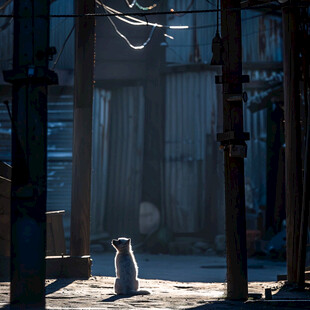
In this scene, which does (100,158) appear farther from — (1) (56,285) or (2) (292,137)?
(2) (292,137)

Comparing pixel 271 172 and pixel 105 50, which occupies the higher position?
pixel 105 50

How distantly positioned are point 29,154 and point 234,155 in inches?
128

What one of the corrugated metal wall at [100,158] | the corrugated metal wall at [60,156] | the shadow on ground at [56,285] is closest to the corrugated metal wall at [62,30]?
the corrugated metal wall at [60,156]

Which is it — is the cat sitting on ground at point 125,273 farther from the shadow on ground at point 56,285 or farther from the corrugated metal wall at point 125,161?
the corrugated metal wall at point 125,161

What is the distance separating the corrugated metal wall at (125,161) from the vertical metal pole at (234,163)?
1301 centimetres

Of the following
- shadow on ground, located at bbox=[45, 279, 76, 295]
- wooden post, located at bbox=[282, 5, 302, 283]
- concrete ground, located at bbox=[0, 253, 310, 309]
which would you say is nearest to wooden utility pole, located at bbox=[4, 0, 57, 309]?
concrete ground, located at bbox=[0, 253, 310, 309]

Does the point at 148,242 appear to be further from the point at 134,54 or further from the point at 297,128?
the point at 297,128

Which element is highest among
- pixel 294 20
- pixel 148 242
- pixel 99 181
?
pixel 294 20

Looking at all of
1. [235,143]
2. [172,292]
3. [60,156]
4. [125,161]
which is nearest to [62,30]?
[60,156]

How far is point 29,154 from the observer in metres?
7.12

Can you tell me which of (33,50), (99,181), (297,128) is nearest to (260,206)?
(99,181)

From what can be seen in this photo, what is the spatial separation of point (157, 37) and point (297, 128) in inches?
470

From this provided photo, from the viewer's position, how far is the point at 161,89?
2242cm

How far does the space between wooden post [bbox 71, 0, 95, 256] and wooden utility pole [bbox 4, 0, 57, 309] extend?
5.27 metres
